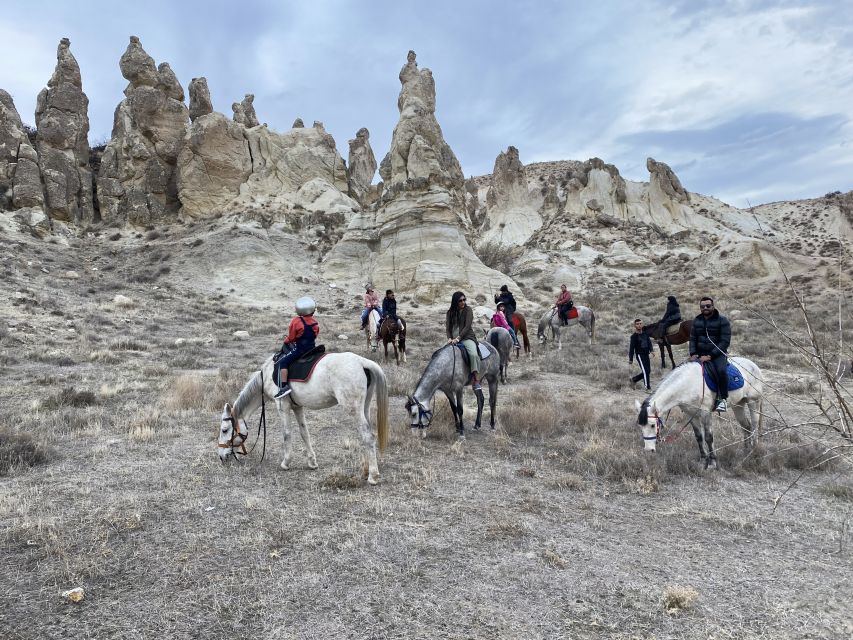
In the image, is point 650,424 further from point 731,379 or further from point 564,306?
point 564,306

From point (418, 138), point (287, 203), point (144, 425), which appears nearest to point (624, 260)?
point (418, 138)

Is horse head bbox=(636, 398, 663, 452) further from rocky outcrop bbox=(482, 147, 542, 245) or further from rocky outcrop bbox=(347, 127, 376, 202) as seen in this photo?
rocky outcrop bbox=(482, 147, 542, 245)

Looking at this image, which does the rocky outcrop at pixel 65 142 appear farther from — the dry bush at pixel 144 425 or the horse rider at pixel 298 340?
the horse rider at pixel 298 340

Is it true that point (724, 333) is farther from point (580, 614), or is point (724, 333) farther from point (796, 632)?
point (580, 614)

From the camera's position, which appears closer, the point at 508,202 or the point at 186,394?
the point at 186,394

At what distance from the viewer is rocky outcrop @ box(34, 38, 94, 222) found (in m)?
37.3

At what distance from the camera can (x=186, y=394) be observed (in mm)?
10500

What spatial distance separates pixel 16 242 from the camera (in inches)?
1254

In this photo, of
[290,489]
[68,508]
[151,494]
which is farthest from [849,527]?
[68,508]

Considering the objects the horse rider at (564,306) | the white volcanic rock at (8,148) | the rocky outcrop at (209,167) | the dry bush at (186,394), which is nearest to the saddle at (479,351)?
the dry bush at (186,394)

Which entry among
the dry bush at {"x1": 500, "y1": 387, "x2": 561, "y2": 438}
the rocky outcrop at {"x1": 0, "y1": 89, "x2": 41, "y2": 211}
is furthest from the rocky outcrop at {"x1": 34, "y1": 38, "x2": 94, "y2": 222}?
the dry bush at {"x1": 500, "y1": 387, "x2": 561, "y2": 438}

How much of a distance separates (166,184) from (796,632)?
153ft

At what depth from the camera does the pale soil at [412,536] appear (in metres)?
3.72

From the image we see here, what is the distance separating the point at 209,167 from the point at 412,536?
4262 centimetres
